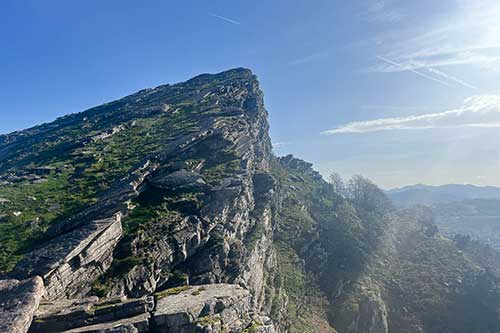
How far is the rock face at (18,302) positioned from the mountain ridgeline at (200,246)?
0.34ft

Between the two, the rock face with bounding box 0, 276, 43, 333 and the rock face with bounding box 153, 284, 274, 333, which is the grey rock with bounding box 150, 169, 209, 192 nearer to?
the rock face with bounding box 153, 284, 274, 333

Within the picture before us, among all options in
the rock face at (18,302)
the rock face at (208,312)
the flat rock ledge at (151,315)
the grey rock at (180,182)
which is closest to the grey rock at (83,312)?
the flat rock ledge at (151,315)

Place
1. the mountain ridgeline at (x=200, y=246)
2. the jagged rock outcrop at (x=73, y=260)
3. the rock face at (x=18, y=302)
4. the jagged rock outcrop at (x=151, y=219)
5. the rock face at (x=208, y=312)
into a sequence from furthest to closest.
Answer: the jagged rock outcrop at (x=151, y=219), the jagged rock outcrop at (x=73, y=260), the mountain ridgeline at (x=200, y=246), the rock face at (x=208, y=312), the rock face at (x=18, y=302)

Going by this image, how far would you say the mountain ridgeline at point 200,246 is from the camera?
107 feet

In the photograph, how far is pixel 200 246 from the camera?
165ft

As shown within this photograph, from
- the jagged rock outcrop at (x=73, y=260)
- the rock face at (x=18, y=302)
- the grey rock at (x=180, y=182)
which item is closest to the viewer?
the rock face at (x=18, y=302)

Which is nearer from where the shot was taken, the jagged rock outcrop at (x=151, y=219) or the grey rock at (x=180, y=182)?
the jagged rock outcrop at (x=151, y=219)

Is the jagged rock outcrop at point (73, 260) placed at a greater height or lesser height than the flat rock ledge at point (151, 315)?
greater

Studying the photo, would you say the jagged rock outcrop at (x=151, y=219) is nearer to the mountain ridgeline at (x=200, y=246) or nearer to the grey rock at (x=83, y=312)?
the grey rock at (x=83, y=312)

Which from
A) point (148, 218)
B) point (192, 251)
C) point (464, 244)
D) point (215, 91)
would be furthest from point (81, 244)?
point (464, 244)

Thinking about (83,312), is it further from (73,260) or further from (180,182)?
(180,182)

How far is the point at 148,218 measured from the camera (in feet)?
162

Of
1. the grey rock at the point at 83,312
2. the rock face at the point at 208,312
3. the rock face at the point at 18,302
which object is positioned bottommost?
the rock face at the point at 208,312

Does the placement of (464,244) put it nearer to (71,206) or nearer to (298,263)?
(298,263)
